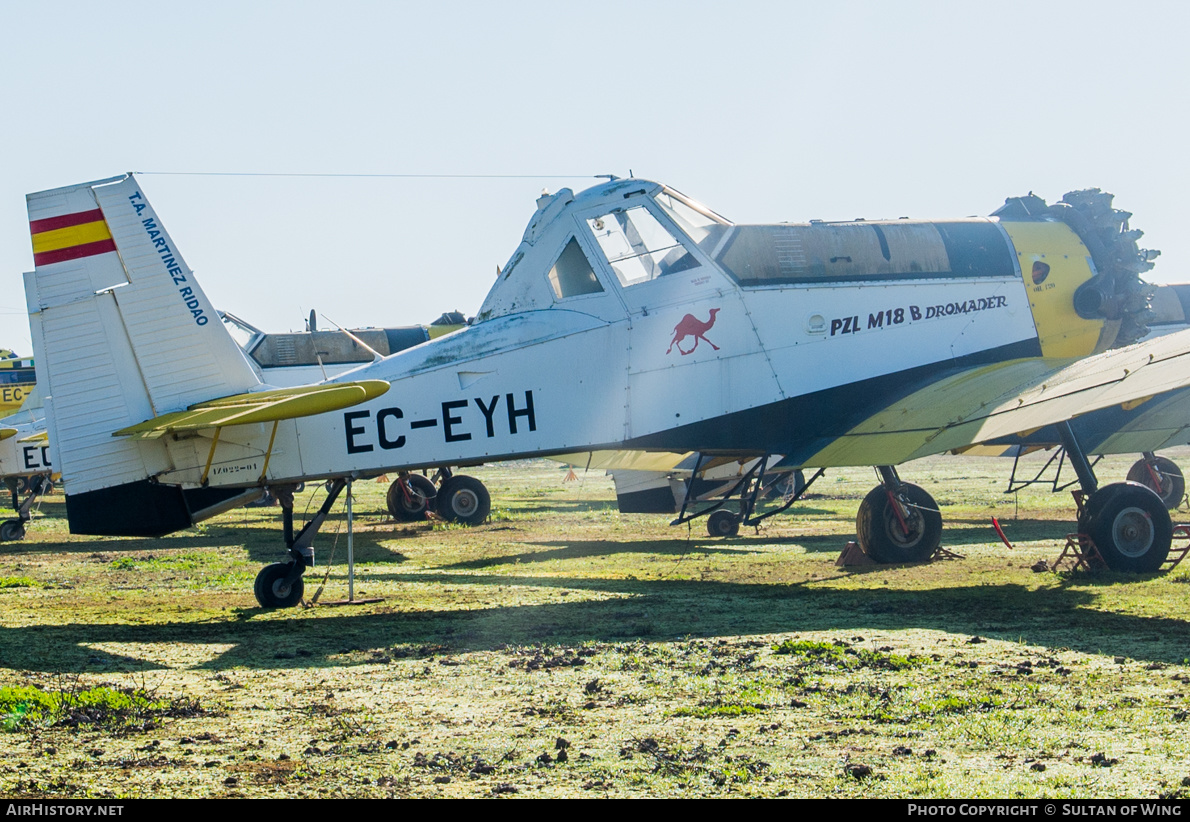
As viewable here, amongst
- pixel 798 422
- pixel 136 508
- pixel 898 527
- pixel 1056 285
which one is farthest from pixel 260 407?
pixel 1056 285

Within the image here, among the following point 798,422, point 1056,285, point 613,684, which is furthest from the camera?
point 1056,285

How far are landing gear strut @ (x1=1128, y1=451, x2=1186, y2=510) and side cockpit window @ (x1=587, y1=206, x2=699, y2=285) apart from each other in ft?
46.4

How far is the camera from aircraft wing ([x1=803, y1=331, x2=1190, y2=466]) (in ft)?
34.6

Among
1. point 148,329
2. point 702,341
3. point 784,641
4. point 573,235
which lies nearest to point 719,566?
point 702,341

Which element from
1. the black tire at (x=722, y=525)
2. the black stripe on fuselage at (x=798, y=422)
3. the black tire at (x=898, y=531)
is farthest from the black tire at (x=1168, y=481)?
the black stripe on fuselage at (x=798, y=422)

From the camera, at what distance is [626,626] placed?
31.9ft

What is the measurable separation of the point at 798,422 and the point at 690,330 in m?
1.67

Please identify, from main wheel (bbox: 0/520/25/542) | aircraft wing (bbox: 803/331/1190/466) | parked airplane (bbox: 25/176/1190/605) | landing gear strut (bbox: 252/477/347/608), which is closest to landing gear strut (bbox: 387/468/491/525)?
main wheel (bbox: 0/520/25/542)

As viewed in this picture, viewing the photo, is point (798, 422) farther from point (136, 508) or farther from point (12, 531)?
point (12, 531)

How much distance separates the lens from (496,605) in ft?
36.9

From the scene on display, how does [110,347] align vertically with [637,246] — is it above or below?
below

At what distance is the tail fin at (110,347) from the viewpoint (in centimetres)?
1050

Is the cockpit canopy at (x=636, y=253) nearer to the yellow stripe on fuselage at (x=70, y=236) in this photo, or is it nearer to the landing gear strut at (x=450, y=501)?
the yellow stripe on fuselage at (x=70, y=236)

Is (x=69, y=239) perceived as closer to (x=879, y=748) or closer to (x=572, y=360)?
(x=572, y=360)
